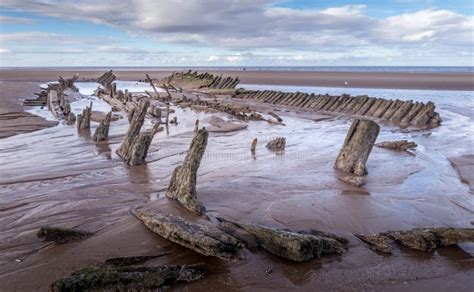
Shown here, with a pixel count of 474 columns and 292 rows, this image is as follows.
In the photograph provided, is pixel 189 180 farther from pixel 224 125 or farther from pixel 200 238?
pixel 224 125

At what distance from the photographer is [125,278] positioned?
12.7 feet

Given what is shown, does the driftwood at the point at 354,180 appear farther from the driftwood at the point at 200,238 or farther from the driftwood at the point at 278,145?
the driftwood at the point at 200,238

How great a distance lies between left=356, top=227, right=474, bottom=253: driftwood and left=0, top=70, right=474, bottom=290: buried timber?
0.08 meters

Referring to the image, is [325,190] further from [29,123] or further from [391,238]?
[29,123]

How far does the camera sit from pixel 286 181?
26.3 ft

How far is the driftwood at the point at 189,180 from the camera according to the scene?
20.6 feet

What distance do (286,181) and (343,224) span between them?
2.22 metres

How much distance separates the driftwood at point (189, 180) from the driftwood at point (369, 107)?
12.4 metres

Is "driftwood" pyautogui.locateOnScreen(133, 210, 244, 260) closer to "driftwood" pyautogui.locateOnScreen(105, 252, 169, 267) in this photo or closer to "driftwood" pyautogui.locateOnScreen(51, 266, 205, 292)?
"driftwood" pyautogui.locateOnScreen(51, 266, 205, 292)

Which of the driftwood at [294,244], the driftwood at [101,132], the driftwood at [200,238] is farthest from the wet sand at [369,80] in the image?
the driftwood at [200,238]

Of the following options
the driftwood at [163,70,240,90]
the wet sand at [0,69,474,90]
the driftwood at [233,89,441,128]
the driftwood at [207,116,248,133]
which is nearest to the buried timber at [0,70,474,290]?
the driftwood at [207,116,248,133]

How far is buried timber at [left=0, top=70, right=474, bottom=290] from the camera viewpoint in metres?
4.47

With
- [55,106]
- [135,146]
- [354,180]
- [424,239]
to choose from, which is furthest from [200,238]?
[55,106]

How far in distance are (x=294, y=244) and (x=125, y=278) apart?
1.89 metres
